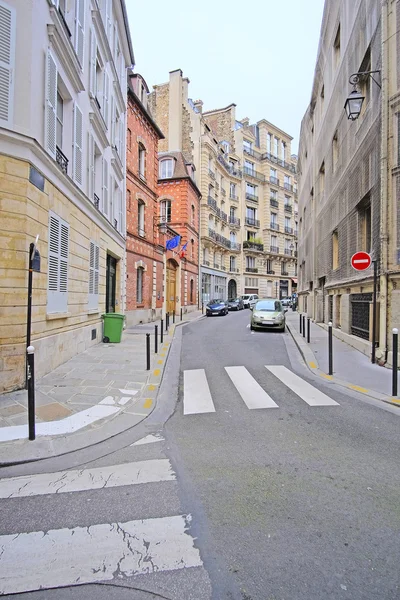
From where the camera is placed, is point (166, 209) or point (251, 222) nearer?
point (166, 209)

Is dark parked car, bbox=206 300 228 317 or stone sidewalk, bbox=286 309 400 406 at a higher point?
dark parked car, bbox=206 300 228 317

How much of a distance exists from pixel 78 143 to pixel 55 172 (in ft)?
7.42

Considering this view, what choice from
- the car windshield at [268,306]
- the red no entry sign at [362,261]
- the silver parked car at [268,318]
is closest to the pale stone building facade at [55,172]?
the red no entry sign at [362,261]

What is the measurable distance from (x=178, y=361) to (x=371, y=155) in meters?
7.69

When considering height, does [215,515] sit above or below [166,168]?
below

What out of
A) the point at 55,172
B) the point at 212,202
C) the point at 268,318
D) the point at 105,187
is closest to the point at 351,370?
the point at 268,318

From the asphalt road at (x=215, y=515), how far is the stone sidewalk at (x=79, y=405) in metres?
0.28

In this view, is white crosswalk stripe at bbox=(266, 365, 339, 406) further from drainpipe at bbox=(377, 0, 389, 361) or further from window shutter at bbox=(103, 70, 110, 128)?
window shutter at bbox=(103, 70, 110, 128)

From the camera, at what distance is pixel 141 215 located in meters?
18.8

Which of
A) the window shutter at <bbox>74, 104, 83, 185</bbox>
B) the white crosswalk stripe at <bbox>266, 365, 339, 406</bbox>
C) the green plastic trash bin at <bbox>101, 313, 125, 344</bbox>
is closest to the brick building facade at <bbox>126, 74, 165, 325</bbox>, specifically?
the green plastic trash bin at <bbox>101, 313, 125, 344</bbox>

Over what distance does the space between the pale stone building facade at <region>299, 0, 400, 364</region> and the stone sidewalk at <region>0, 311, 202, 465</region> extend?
587 centimetres

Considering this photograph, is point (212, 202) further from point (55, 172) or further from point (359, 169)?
point (55, 172)

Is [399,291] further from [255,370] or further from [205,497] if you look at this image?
[205,497]

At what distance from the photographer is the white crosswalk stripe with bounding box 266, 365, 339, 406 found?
17.9ft
